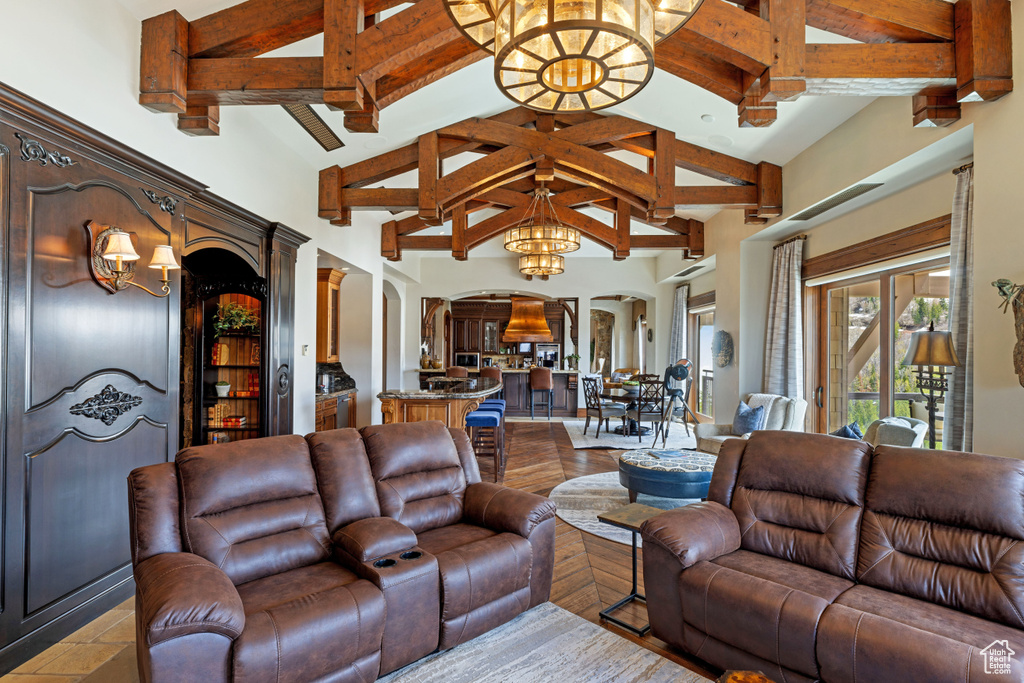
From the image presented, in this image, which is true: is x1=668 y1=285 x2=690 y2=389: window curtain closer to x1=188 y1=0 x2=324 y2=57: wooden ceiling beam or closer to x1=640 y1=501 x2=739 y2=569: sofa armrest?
x1=640 y1=501 x2=739 y2=569: sofa armrest

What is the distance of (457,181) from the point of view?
5.74m

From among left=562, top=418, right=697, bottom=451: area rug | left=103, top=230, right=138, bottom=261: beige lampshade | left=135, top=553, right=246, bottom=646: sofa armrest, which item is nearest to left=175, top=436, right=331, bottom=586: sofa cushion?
left=135, top=553, right=246, bottom=646: sofa armrest

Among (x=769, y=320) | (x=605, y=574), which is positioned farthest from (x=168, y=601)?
(x=769, y=320)

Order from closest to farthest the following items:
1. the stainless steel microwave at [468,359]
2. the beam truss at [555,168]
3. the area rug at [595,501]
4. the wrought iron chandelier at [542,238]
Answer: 1. the area rug at [595,501]
2. the beam truss at [555,168]
3. the wrought iron chandelier at [542,238]
4. the stainless steel microwave at [468,359]

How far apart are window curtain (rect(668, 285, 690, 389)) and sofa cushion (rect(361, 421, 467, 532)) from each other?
810 centimetres

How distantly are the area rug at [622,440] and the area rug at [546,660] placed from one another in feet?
17.0

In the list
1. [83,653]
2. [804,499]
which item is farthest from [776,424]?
[83,653]

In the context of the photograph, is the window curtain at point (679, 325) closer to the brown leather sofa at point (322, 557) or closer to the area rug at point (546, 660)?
the brown leather sofa at point (322, 557)

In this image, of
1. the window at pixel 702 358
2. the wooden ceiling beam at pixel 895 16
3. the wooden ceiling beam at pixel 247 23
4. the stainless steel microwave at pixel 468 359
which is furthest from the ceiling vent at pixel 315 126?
the stainless steel microwave at pixel 468 359

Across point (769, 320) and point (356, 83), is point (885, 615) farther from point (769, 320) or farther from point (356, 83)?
point (769, 320)

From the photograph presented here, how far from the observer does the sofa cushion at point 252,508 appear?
7.37 feet

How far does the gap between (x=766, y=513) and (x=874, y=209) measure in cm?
371

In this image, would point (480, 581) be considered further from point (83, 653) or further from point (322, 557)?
point (83, 653)

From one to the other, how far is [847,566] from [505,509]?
1.64 m
